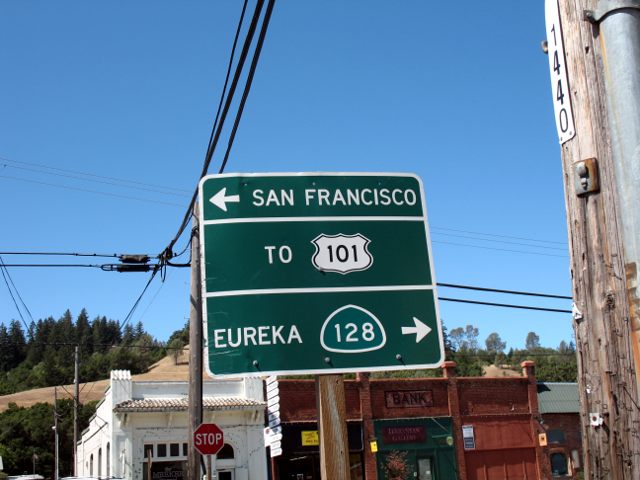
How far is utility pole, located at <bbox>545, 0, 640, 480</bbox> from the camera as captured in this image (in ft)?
9.93

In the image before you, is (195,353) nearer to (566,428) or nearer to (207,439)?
(207,439)

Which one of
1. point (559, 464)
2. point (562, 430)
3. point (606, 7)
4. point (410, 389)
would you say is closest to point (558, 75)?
point (606, 7)

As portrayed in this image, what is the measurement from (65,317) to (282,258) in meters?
184

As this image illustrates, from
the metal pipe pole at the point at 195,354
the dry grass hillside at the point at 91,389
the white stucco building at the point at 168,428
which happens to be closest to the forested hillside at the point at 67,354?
the dry grass hillside at the point at 91,389

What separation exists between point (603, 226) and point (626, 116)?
45 cm

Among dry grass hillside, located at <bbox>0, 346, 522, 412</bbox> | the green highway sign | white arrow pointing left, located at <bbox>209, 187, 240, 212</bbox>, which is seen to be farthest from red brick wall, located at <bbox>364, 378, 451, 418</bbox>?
dry grass hillside, located at <bbox>0, 346, 522, 412</bbox>

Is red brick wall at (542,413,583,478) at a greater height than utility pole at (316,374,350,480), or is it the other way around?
utility pole at (316,374,350,480)

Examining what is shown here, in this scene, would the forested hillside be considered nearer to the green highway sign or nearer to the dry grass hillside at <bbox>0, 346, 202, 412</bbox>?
the dry grass hillside at <bbox>0, 346, 202, 412</bbox>

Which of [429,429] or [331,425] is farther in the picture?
[429,429]

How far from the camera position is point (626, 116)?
307 cm

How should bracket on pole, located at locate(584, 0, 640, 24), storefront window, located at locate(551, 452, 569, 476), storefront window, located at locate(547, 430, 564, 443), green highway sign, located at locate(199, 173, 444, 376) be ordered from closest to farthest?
bracket on pole, located at locate(584, 0, 640, 24) < green highway sign, located at locate(199, 173, 444, 376) < storefront window, located at locate(551, 452, 569, 476) < storefront window, located at locate(547, 430, 564, 443)

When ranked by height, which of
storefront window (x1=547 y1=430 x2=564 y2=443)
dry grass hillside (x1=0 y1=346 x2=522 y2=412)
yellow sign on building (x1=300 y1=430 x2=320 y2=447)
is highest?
dry grass hillside (x1=0 y1=346 x2=522 y2=412)

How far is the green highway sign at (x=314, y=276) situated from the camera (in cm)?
450

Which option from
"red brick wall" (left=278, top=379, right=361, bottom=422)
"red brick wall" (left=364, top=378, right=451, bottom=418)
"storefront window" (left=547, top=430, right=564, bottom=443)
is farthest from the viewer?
"storefront window" (left=547, top=430, right=564, bottom=443)
